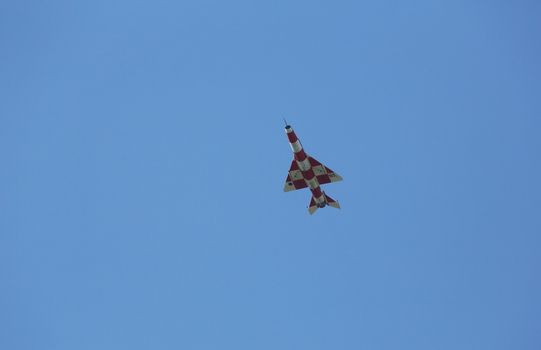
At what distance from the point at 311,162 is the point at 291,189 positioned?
4985 mm

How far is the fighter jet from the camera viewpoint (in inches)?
3669

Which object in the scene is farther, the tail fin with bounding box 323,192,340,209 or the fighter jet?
the tail fin with bounding box 323,192,340,209

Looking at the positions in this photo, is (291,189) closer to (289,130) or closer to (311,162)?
(311,162)

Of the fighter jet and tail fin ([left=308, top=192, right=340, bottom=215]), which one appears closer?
the fighter jet

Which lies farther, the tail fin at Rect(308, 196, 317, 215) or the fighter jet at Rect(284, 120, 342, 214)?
the tail fin at Rect(308, 196, 317, 215)

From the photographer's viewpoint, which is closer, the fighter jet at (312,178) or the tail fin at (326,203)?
the fighter jet at (312,178)

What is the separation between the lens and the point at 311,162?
9438 centimetres

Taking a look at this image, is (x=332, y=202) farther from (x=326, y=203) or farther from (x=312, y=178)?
(x=312, y=178)

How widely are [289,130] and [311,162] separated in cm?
974

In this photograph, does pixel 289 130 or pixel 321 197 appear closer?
pixel 289 130

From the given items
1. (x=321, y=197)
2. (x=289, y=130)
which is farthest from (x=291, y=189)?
(x=289, y=130)

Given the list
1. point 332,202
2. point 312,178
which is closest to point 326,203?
point 332,202

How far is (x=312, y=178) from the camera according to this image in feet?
310

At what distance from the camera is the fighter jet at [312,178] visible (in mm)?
93188
